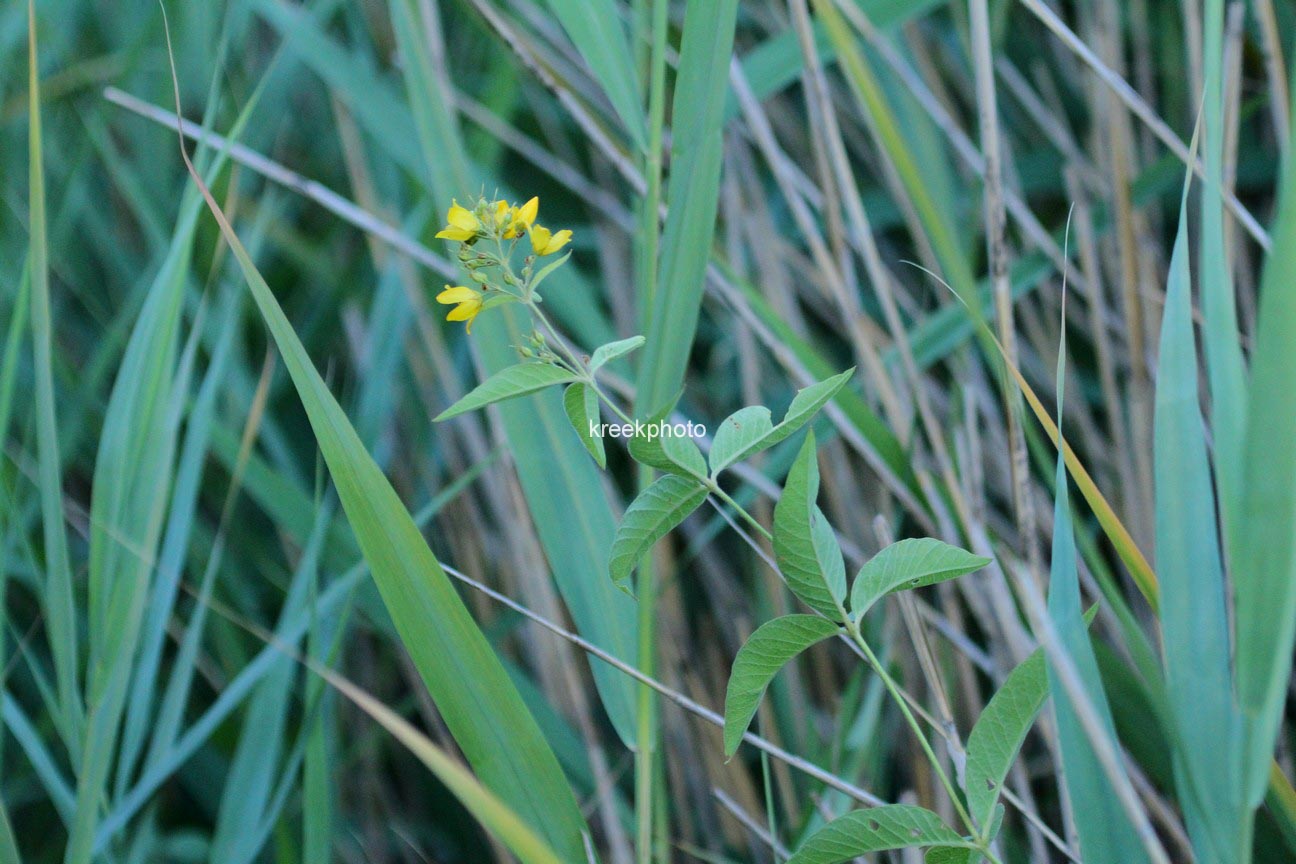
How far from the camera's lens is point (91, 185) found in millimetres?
1089

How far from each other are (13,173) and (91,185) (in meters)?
0.09

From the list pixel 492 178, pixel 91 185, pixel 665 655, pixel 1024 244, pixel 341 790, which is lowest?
pixel 341 790

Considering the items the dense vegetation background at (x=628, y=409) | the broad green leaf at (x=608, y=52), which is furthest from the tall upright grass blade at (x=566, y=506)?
the broad green leaf at (x=608, y=52)

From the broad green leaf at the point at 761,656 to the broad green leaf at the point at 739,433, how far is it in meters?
0.07

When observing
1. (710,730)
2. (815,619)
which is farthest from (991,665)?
(815,619)

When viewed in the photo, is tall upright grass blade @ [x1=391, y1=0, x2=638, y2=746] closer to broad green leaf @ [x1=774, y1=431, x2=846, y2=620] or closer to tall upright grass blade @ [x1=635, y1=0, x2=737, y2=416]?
tall upright grass blade @ [x1=635, y1=0, x2=737, y2=416]

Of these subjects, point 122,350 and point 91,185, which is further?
point 91,185

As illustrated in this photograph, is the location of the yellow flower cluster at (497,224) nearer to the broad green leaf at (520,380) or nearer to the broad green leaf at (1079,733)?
the broad green leaf at (520,380)

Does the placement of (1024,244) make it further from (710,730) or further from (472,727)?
(472,727)

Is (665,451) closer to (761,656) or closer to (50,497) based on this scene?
(761,656)

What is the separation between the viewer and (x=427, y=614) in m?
0.48

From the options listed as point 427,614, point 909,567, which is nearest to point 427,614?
point 427,614

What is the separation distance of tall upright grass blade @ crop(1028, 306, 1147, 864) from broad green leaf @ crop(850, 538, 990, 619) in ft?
0.13

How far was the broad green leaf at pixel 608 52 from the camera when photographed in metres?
0.57
